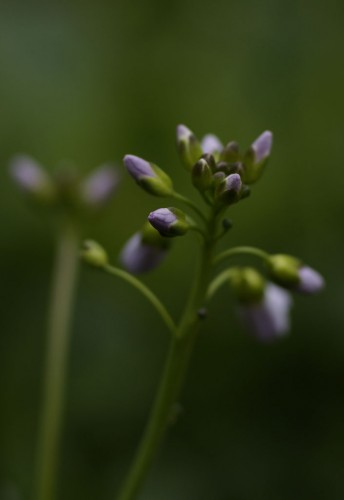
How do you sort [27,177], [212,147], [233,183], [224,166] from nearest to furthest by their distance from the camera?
[233,183], [224,166], [212,147], [27,177]

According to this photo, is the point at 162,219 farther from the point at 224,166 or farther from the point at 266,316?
the point at 266,316

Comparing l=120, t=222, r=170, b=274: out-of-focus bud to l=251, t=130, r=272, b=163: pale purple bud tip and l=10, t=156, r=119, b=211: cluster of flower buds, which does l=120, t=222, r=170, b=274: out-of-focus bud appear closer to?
l=251, t=130, r=272, b=163: pale purple bud tip

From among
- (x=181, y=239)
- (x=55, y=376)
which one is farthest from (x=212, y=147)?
(x=181, y=239)

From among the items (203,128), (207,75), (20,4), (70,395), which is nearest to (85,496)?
(70,395)

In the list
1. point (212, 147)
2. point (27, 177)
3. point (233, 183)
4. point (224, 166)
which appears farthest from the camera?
point (27, 177)

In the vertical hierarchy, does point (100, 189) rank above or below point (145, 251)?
below

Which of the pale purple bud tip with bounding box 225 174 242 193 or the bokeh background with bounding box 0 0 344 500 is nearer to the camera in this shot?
the pale purple bud tip with bounding box 225 174 242 193

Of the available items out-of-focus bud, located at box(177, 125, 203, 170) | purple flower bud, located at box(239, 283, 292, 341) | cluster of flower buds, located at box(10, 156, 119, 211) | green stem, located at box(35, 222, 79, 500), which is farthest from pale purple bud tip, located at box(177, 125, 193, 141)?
cluster of flower buds, located at box(10, 156, 119, 211)

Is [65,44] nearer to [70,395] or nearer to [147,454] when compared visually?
[70,395]
